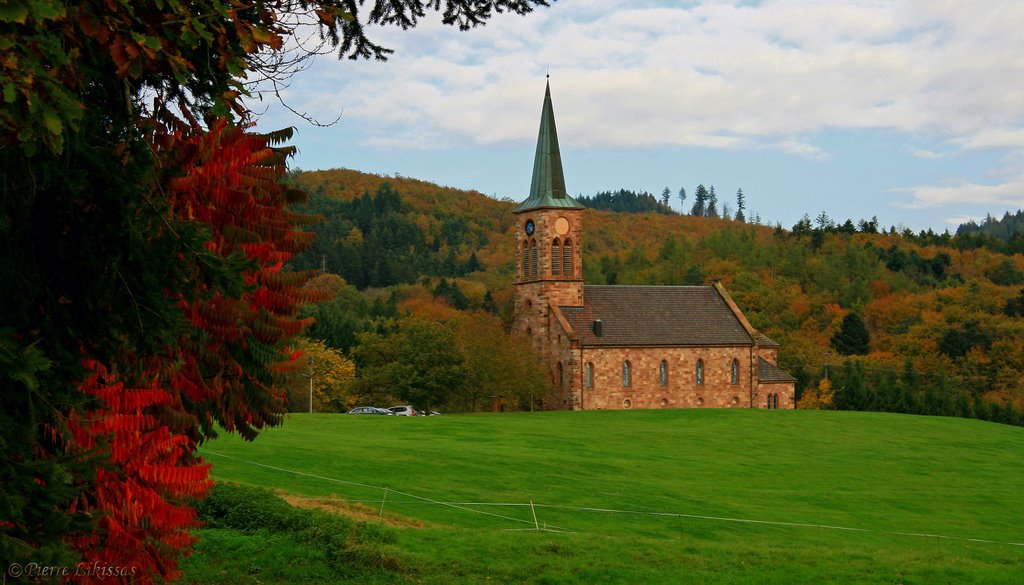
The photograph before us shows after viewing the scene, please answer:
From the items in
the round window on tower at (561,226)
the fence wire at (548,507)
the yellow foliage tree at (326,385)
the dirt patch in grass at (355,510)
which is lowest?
the fence wire at (548,507)

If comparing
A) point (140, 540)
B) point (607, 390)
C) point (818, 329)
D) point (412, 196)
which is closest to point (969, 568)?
point (140, 540)

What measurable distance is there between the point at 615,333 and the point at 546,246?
6.60 m

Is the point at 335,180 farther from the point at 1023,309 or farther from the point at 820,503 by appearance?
the point at 820,503

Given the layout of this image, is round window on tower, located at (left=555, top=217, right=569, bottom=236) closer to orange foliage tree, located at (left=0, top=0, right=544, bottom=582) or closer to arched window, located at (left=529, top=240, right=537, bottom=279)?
arched window, located at (left=529, top=240, right=537, bottom=279)

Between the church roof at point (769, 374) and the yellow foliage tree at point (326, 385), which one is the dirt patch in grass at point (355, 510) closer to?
the yellow foliage tree at point (326, 385)

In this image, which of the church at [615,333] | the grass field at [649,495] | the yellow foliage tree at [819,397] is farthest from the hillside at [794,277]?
the grass field at [649,495]

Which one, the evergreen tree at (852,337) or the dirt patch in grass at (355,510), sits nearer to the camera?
the dirt patch in grass at (355,510)

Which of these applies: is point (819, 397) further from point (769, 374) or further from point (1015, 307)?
point (1015, 307)

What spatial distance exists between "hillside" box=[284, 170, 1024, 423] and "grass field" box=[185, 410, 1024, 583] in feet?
73.9

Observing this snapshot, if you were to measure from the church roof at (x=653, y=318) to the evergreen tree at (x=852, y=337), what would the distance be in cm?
3568

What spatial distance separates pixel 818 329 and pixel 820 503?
3083 inches

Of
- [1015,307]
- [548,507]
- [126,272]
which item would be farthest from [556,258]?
[1015,307]

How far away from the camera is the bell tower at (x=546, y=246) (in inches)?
2576

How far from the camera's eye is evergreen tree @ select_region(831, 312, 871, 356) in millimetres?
100625
